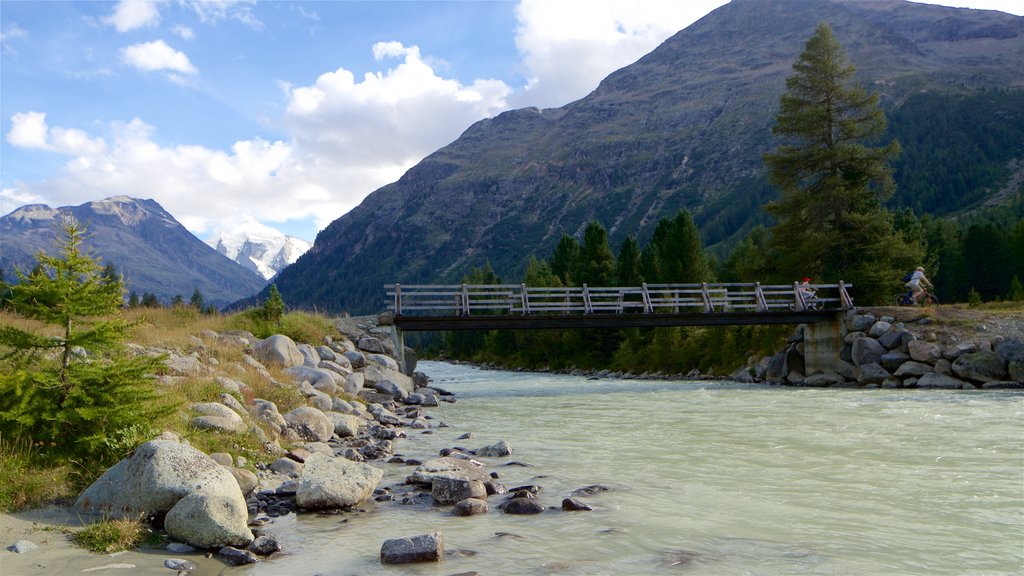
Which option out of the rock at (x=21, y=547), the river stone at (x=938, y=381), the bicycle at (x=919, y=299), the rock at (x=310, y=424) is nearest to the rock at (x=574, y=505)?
the rock at (x=21, y=547)

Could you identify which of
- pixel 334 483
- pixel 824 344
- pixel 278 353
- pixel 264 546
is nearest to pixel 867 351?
pixel 824 344

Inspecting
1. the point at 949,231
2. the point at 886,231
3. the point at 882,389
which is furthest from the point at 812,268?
the point at 949,231

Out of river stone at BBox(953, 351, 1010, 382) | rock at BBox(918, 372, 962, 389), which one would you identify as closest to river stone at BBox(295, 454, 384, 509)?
rock at BBox(918, 372, 962, 389)

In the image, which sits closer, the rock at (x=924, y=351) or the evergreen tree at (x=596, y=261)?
the rock at (x=924, y=351)

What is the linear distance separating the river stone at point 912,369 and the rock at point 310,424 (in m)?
23.3

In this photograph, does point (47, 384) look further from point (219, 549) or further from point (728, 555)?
point (728, 555)

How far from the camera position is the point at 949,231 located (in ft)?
275

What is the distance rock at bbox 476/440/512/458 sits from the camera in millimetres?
12289

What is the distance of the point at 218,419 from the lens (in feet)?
34.6

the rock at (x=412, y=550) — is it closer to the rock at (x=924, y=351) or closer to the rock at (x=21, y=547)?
the rock at (x=21, y=547)

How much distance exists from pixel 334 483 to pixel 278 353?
38.9 ft

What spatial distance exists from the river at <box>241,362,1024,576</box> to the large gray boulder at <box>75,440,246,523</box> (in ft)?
3.10

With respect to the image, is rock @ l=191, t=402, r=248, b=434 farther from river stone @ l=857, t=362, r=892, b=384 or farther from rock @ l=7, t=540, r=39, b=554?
river stone @ l=857, t=362, r=892, b=384

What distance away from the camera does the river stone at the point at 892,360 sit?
87.8 feet
